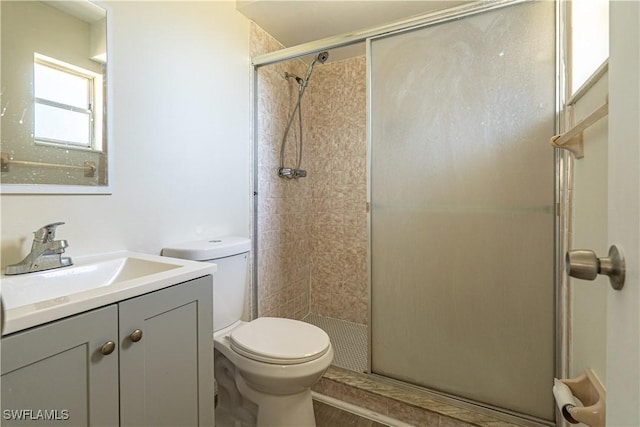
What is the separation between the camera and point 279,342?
127 cm

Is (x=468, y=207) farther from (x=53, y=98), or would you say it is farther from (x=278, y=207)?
(x=53, y=98)

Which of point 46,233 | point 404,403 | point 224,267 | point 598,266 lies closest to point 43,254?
point 46,233

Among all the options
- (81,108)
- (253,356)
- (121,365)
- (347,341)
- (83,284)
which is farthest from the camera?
(347,341)

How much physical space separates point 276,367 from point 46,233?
87 centimetres

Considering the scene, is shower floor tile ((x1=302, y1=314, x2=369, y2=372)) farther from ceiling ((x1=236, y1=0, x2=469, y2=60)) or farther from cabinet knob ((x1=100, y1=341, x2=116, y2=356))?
ceiling ((x1=236, y1=0, x2=469, y2=60))

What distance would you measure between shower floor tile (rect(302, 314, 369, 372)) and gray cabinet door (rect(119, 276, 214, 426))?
0.95 m

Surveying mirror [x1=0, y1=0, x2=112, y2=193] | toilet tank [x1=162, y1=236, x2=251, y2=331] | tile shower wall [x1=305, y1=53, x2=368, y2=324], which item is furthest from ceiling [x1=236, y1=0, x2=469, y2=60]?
toilet tank [x1=162, y1=236, x2=251, y2=331]

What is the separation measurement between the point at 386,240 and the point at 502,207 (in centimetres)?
54

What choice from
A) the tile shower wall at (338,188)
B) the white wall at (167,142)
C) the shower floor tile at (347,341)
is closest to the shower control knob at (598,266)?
the white wall at (167,142)

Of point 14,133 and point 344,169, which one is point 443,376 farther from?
point 14,133

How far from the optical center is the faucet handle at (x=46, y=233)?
0.91 meters

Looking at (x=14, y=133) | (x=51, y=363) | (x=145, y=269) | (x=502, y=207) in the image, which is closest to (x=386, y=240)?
(x=502, y=207)

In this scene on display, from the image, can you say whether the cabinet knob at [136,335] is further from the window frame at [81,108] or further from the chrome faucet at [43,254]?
the window frame at [81,108]

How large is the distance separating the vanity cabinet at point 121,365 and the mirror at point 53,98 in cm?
57
